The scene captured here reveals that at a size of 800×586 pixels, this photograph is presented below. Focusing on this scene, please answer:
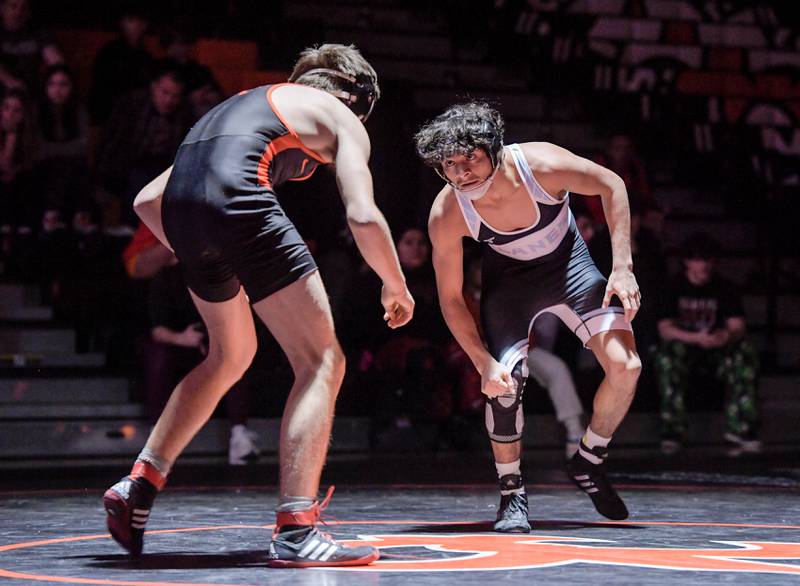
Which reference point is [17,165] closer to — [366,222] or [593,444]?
[593,444]

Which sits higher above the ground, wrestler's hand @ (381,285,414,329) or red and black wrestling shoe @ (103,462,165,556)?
wrestler's hand @ (381,285,414,329)

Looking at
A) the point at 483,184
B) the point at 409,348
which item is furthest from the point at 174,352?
the point at 483,184

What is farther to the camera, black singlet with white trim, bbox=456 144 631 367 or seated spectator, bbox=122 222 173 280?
seated spectator, bbox=122 222 173 280

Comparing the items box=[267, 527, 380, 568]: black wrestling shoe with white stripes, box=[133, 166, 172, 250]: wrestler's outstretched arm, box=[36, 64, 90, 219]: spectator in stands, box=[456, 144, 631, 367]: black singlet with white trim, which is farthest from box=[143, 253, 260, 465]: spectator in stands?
box=[267, 527, 380, 568]: black wrestling shoe with white stripes

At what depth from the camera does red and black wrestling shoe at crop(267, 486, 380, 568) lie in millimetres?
3641

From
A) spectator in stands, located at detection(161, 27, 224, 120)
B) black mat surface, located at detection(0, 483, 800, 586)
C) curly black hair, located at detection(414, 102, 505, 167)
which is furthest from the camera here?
spectator in stands, located at detection(161, 27, 224, 120)

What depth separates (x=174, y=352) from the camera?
784cm

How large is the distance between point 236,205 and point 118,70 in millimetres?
5714

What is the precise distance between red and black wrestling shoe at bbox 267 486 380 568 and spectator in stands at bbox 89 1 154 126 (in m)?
5.81

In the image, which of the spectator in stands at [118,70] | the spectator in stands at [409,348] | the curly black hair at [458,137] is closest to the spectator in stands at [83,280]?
the spectator in stands at [118,70]

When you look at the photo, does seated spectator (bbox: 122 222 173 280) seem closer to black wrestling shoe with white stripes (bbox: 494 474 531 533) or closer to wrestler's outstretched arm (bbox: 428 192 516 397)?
wrestler's outstretched arm (bbox: 428 192 516 397)

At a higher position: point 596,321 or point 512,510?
point 596,321

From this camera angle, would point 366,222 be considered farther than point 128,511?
No

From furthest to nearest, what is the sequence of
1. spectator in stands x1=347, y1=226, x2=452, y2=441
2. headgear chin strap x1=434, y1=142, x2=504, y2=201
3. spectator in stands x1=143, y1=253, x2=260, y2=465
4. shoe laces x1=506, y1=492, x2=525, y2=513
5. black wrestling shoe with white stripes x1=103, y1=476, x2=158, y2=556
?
1. spectator in stands x1=347, y1=226, x2=452, y2=441
2. spectator in stands x1=143, y1=253, x2=260, y2=465
3. shoe laces x1=506, y1=492, x2=525, y2=513
4. headgear chin strap x1=434, y1=142, x2=504, y2=201
5. black wrestling shoe with white stripes x1=103, y1=476, x2=158, y2=556
